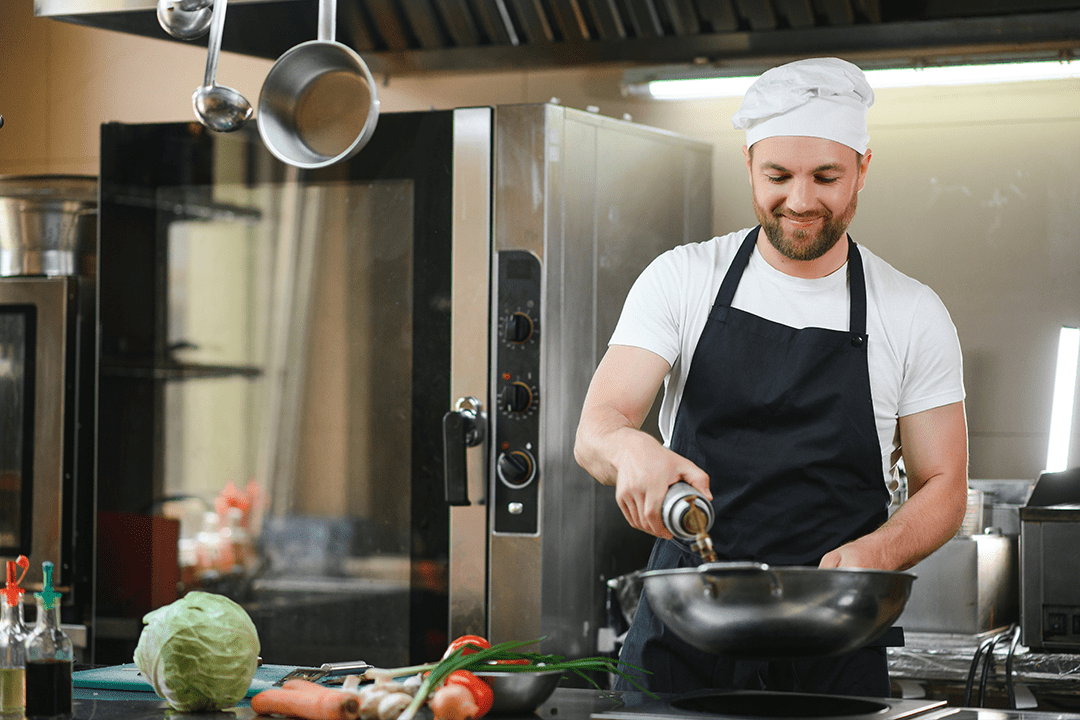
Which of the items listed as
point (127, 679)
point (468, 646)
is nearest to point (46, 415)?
point (127, 679)

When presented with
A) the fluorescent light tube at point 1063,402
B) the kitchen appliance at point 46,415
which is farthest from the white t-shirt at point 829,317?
the kitchen appliance at point 46,415

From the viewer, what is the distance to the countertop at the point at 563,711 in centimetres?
141

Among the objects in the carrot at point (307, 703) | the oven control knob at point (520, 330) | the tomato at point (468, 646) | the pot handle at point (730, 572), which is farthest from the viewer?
Answer: the oven control knob at point (520, 330)

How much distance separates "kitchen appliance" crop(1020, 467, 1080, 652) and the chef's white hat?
788 millimetres

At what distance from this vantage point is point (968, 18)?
2.92 m

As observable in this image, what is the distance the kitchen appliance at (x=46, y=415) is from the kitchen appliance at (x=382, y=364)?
227 mm

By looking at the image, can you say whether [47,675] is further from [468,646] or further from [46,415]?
[46,415]

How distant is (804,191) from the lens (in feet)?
5.89

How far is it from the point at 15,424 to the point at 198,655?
1.83 meters

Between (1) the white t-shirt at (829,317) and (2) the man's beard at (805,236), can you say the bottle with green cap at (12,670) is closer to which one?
(1) the white t-shirt at (829,317)

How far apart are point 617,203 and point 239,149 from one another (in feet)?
2.72

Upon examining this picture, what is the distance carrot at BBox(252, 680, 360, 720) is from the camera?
4.53 ft

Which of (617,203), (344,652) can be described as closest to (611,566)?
(344,652)

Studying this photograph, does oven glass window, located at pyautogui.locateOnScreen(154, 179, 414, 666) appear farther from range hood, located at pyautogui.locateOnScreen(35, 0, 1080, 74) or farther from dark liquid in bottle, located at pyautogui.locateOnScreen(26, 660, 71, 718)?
dark liquid in bottle, located at pyautogui.locateOnScreen(26, 660, 71, 718)
